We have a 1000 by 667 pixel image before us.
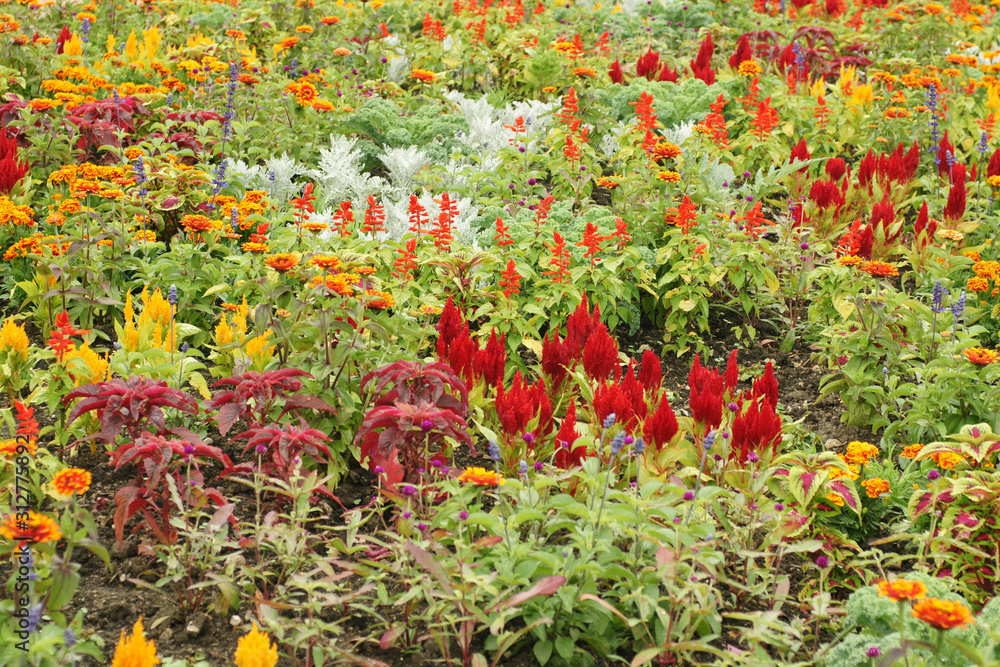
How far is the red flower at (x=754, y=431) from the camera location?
3.59 metres

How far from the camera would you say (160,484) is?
10.6ft

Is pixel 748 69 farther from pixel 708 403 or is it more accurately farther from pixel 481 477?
pixel 481 477

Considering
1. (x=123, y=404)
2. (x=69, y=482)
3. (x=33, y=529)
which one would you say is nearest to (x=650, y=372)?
(x=123, y=404)

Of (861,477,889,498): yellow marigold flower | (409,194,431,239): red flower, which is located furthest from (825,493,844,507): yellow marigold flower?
(409,194,431,239): red flower

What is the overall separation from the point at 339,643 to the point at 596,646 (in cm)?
80

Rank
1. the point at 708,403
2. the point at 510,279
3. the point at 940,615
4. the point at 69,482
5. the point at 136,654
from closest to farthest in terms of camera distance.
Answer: the point at 940,615, the point at 136,654, the point at 69,482, the point at 708,403, the point at 510,279

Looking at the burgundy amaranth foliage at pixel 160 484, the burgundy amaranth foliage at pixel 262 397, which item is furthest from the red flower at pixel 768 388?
the burgundy amaranth foliage at pixel 160 484

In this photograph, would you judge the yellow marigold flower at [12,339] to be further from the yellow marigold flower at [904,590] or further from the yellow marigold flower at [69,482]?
the yellow marigold flower at [904,590]

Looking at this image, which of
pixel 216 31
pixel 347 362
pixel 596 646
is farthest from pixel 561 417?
pixel 216 31

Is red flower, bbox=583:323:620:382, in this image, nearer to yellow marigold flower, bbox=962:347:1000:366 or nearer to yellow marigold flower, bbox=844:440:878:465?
yellow marigold flower, bbox=844:440:878:465

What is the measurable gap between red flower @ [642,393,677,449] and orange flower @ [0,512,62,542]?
2.15 m

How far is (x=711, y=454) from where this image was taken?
368 cm

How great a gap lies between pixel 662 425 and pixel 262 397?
60.7 inches

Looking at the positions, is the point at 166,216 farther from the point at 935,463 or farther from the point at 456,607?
the point at 935,463
